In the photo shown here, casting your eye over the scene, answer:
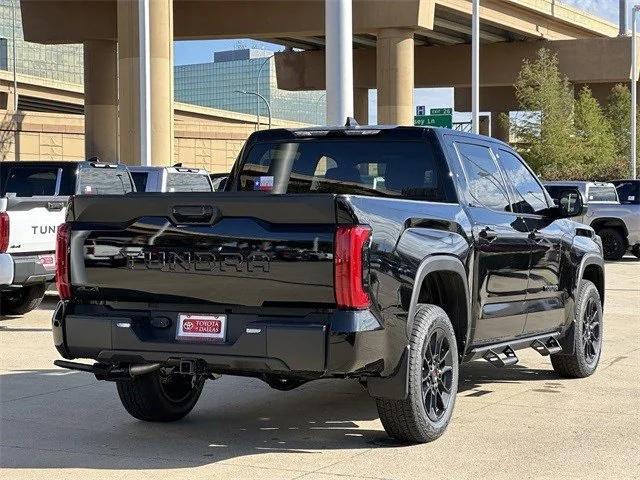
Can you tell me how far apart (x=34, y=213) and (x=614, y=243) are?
17.9m

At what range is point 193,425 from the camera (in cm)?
837

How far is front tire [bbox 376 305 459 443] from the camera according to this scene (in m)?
7.30

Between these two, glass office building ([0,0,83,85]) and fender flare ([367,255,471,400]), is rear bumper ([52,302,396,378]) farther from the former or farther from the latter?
glass office building ([0,0,83,85])

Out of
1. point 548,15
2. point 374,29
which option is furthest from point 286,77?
point 374,29

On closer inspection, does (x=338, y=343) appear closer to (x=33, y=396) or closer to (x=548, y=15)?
(x=33, y=396)

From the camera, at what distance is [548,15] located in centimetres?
6725

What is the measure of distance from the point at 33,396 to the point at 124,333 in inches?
101

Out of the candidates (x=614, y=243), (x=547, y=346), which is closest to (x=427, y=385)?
(x=547, y=346)

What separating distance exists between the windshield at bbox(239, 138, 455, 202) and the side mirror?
1522 mm

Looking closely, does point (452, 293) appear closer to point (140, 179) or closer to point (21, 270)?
point (21, 270)

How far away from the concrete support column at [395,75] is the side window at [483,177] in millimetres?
41995

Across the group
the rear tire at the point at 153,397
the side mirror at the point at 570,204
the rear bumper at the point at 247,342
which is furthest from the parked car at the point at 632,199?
the rear bumper at the point at 247,342

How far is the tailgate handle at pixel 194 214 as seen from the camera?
711 cm

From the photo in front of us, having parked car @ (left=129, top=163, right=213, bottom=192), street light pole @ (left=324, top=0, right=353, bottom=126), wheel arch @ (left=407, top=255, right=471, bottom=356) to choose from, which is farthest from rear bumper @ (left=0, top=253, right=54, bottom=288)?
wheel arch @ (left=407, top=255, right=471, bottom=356)
